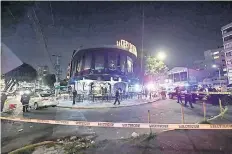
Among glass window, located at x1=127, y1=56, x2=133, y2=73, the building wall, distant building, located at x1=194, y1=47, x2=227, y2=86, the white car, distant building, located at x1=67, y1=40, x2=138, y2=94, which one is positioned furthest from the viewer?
distant building, located at x1=194, y1=47, x2=227, y2=86

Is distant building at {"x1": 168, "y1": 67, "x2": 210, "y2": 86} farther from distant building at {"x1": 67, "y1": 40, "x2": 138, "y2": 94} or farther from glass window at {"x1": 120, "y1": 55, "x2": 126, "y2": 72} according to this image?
distant building at {"x1": 67, "y1": 40, "x2": 138, "y2": 94}

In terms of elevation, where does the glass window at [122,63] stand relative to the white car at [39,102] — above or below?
above

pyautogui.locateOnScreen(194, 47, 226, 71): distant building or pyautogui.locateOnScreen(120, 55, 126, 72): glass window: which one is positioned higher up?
pyautogui.locateOnScreen(194, 47, 226, 71): distant building

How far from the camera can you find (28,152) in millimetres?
4980

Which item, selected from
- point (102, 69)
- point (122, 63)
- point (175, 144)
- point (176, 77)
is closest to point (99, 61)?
point (102, 69)

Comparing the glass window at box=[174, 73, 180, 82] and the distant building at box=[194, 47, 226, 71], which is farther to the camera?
the distant building at box=[194, 47, 226, 71]

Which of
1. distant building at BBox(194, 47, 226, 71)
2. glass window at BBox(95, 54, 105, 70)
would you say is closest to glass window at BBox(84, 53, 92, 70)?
glass window at BBox(95, 54, 105, 70)

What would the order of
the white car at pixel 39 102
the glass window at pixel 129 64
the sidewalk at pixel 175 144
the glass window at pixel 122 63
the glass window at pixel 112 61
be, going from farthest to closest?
1. the glass window at pixel 129 64
2. the glass window at pixel 122 63
3. the glass window at pixel 112 61
4. the white car at pixel 39 102
5. the sidewalk at pixel 175 144

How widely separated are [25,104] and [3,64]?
5.88 metres

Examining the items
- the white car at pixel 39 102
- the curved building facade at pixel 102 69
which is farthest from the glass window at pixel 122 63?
the white car at pixel 39 102

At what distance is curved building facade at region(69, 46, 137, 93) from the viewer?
31.4m

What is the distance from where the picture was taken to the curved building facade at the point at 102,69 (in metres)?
31.4

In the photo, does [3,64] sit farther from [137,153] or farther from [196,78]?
[196,78]

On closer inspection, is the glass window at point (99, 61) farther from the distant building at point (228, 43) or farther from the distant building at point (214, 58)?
the distant building at point (214, 58)
